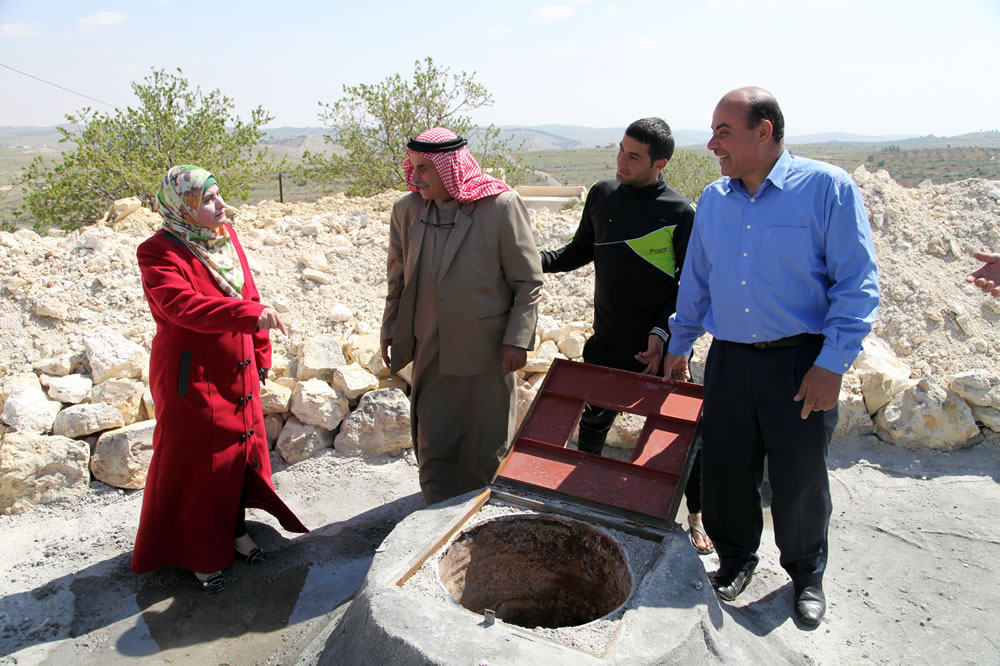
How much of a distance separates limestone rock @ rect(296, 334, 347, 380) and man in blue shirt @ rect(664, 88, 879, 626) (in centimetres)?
247

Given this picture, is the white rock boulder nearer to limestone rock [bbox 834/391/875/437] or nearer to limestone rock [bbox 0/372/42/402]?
limestone rock [bbox 0/372/42/402]

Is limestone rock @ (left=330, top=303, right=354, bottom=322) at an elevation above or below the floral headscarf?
below

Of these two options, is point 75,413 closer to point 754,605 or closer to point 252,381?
point 252,381

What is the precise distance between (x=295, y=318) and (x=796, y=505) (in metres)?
3.66

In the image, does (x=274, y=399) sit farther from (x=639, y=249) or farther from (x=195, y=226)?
(x=639, y=249)

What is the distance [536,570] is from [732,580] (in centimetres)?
79

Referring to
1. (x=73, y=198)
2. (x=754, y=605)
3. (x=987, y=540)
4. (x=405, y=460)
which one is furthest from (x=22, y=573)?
(x=73, y=198)

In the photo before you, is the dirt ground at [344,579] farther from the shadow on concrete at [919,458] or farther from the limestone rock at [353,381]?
the limestone rock at [353,381]

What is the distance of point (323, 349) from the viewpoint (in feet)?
14.8

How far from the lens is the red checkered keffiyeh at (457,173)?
2875mm

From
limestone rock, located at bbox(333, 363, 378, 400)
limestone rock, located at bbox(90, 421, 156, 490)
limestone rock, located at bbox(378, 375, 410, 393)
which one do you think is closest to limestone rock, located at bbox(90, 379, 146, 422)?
limestone rock, located at bbox(90, 421, 156, 490)

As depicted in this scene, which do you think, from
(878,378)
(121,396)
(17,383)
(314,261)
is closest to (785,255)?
(878,378)

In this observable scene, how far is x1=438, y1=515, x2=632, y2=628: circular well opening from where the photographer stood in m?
2.45

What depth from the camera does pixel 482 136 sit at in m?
13.4
